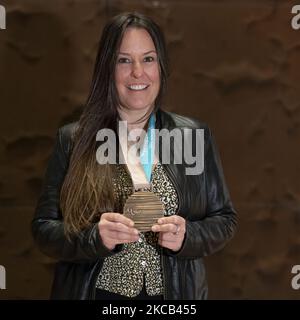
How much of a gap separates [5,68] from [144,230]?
696mm

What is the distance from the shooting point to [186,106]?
1576mm

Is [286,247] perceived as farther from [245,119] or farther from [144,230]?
[144,230]

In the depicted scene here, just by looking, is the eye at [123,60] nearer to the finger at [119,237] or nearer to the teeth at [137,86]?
the teeth at [137,86]

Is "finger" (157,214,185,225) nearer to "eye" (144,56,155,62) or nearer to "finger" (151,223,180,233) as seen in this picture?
"finger" (151,223,180,233)

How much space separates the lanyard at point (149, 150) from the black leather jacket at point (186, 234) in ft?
0.07

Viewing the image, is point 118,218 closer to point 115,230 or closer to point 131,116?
point 115,230

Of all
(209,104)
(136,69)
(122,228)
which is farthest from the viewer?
(209,104)

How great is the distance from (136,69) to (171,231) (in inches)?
14.1

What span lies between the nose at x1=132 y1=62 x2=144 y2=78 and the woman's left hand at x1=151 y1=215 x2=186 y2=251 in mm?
318

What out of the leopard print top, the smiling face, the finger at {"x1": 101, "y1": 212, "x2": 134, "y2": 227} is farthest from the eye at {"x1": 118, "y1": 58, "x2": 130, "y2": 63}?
the finger at {"x1": 101, "y1": 212, "x2": 134, "y2": 227}

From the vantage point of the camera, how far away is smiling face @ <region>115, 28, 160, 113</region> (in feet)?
3.94

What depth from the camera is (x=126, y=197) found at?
1.18 m

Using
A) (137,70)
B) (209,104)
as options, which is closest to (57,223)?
(137,70)
